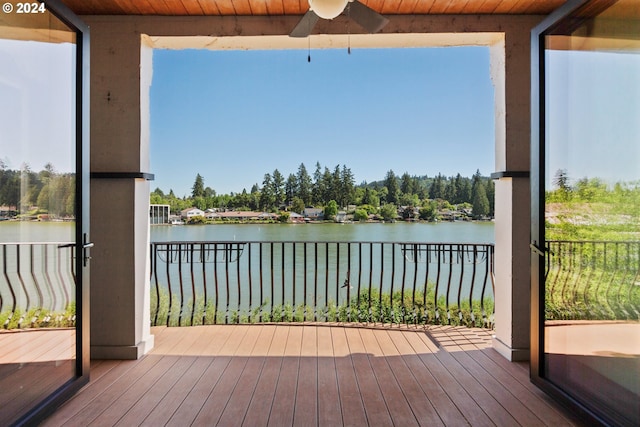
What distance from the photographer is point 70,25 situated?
2730mm

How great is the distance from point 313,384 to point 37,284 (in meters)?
1.95

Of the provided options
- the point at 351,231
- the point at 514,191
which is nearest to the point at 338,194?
the point at 351,231

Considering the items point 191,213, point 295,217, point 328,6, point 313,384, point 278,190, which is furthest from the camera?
point 191,213

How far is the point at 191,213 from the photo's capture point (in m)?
8.43

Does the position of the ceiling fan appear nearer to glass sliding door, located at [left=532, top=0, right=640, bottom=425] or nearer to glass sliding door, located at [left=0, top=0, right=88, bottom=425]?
glass sliding door, located at [left=532, top=0, right=640, bottom=425]

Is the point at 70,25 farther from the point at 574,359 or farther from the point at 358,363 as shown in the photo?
the point at 574,359

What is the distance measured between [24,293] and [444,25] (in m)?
3.80

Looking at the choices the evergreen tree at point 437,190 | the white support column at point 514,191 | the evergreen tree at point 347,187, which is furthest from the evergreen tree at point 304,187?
the white support column at point 514,191

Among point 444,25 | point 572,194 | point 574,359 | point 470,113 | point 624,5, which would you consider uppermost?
point 470,113

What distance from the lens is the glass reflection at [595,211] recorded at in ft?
6.88

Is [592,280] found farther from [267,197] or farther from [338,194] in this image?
[267,197]

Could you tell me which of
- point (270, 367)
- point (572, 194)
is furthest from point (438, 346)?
point (572, 194)

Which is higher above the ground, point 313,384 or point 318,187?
point 318,187

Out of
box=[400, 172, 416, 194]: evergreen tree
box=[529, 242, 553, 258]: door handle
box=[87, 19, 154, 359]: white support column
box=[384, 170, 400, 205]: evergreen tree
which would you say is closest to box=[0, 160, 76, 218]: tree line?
box=[87, 19, 154, 359]: white support column
